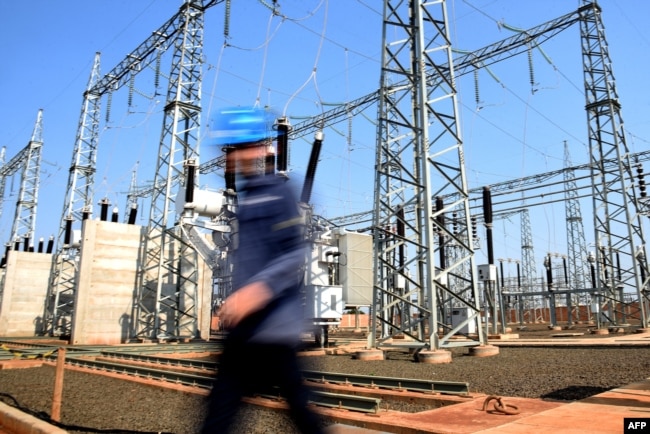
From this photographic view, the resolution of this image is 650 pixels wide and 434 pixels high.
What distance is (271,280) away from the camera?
1840mm

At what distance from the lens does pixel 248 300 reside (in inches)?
71.3

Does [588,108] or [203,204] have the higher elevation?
[588,108]

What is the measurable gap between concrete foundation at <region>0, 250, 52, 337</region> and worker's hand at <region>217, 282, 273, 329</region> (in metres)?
28.6

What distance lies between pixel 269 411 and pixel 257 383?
3285mm

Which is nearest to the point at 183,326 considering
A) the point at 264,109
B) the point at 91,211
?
the point at 91,211

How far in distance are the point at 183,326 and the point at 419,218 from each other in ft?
39.9

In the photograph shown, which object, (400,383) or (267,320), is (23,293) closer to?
(400,383)

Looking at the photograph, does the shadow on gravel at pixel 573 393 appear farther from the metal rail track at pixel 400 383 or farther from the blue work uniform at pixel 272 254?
the blue work uniform at pixel 272 254

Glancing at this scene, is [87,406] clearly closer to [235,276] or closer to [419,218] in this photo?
[235,276]

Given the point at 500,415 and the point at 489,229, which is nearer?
the point at 500,415

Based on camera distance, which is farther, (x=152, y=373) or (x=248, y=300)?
(x=152, y=373)

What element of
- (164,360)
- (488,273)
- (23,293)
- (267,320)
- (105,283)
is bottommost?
(164,360)

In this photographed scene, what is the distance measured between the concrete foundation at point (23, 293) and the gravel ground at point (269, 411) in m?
19.0

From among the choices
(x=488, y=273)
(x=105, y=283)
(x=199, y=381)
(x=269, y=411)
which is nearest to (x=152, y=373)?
(x=199, y=381)
